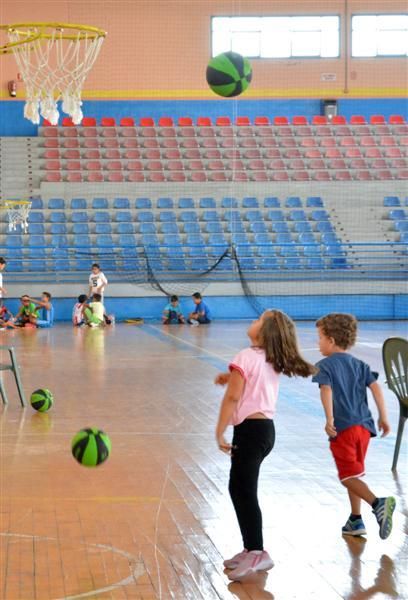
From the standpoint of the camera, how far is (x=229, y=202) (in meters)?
29.1

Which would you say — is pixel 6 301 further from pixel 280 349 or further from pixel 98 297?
pixel 280 349

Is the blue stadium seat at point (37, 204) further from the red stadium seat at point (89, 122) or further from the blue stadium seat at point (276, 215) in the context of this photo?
the blue stadium seat at point (276, 215)

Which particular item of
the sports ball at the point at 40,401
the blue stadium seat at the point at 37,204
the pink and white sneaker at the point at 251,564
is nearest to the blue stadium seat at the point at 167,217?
the blue stadium seat at the point at 37,204

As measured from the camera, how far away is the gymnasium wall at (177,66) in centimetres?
3052

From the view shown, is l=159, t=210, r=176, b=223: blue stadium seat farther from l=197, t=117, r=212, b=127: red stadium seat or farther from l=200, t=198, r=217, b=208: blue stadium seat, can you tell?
l=197, t=117, r=212, b=127: red stadium seat

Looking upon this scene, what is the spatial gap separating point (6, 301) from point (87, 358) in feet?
34.1

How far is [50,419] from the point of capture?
933 cm

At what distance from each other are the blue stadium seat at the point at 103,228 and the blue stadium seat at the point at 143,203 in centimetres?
142

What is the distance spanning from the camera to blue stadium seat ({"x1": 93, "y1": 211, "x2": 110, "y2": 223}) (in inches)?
1096

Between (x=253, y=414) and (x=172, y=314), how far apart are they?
1991 centimetres

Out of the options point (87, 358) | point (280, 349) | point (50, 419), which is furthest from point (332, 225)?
point (280, 349)

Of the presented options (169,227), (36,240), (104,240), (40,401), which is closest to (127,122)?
(169,227)

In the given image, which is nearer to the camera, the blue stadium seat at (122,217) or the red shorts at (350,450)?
the red shorts at (350,450)

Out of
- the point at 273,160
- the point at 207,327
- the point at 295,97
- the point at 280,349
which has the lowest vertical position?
the point at 207,327
